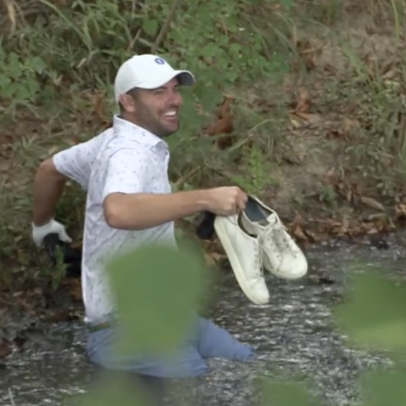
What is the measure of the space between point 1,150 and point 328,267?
184cm

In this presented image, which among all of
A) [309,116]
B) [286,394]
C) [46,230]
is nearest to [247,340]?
[46,230]

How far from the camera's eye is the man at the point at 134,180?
3.04 m

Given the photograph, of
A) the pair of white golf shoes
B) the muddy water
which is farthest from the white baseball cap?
the muddy water

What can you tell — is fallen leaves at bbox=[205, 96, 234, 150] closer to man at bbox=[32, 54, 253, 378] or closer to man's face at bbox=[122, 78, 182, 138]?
man at bbox=[32, 54, 253, 378]

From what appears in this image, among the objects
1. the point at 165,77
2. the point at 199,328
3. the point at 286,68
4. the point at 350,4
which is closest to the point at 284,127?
the point at 286,68

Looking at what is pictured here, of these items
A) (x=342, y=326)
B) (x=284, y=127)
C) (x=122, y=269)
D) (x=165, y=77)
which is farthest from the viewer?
(x=284, y=127)

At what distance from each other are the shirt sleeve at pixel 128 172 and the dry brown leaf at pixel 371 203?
3.08 meters

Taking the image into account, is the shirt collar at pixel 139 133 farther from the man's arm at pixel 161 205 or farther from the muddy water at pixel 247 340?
the muddy water at pixel 247 340

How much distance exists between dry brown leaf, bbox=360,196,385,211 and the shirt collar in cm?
294

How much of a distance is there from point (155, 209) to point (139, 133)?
1.75ft

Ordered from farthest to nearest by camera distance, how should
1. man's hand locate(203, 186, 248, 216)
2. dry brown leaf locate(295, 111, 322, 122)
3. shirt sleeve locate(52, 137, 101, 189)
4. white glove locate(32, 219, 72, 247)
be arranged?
dry brown leaf locate(295, 111, 322, 122) → white glove locate(32, 219, 72, 247) → shirt sleeve locate(52, 137, 101, 189) → man's hand locate(203, 186, 248, 216)

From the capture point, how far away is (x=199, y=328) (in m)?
1.00

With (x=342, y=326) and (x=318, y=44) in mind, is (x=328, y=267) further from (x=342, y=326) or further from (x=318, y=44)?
(x=342, y=326)

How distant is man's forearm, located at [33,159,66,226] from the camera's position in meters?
4.01
